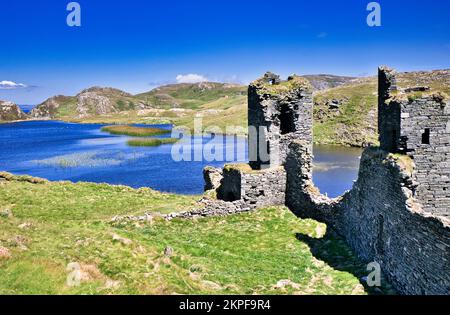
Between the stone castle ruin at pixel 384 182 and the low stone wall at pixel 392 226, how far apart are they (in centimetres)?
4

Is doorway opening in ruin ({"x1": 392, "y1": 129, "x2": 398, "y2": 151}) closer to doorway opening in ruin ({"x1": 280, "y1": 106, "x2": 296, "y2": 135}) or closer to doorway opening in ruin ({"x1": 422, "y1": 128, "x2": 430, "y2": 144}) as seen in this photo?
doorway opening in ruin ({"x1": 422, "y1": 128, "x2": 430, "y2": 144})

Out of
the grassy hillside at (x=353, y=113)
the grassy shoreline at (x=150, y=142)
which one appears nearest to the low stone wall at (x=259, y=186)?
the grassy shoreline at (x=150, y=142)

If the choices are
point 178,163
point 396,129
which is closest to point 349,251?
point 396,129

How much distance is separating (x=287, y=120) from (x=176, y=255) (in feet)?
50.5

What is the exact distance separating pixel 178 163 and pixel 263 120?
5493 centimetres

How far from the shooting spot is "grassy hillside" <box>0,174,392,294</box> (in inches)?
569

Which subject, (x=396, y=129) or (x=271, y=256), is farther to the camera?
(x=271, y=256)

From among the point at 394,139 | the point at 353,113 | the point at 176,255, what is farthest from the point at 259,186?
the point at 353,113

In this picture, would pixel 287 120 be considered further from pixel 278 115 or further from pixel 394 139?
pixel 394 139

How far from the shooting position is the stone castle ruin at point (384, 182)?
1568 centimetres

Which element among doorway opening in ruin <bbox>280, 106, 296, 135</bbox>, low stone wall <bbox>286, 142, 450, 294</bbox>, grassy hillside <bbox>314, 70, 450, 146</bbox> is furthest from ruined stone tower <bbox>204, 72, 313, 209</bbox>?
grassy hillside <bbox>314, 70, 450, 146</bbox>
